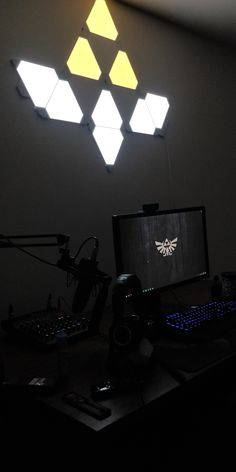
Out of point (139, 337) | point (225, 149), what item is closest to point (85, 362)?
point (139, 337)

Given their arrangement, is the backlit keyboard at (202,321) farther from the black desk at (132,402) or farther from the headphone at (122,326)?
the headphone at (122,326)

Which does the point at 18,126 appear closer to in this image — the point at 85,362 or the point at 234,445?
the point at 85,362

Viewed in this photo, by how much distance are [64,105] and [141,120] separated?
52 cm

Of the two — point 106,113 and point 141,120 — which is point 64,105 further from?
point 141,120

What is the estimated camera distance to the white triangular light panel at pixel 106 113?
6.61 feet

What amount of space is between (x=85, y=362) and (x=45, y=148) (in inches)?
38.4

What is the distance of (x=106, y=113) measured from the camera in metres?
2.06

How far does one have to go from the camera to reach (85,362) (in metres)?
1.30

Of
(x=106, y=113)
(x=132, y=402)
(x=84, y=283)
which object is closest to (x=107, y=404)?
(x=132, y=402)

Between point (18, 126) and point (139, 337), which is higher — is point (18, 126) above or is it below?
above

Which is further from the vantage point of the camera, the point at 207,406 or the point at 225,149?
the point at 225,149

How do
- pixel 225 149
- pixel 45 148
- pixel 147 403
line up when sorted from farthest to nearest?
1. pixel 225 149
2. pixel 45 148
3. pixel 147 403

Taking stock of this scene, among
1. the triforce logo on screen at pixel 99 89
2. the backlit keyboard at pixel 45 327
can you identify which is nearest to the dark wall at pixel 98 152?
the triforce logo on screen at pixel 99 89

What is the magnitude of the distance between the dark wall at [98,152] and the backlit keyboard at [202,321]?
584 millimetres
